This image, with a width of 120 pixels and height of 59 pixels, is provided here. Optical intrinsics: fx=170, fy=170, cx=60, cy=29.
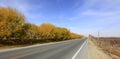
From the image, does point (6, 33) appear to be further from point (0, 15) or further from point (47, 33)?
point (47, 33)

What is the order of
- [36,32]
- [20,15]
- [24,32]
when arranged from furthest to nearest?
[36,32], [24,32], [20,15]

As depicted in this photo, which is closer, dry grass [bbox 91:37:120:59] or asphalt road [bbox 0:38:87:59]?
asphalt road [bbox 0:38:87:59]

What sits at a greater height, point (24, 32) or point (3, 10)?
point (3, 10)

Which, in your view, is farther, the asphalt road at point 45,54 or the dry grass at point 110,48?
the dry grass at point 110,48

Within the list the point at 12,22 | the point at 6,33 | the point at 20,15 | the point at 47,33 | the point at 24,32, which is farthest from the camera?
the point at 47,33

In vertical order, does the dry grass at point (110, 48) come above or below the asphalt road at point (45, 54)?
below

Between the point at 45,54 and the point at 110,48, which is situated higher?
the point at 45,54

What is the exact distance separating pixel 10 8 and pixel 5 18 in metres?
4.66

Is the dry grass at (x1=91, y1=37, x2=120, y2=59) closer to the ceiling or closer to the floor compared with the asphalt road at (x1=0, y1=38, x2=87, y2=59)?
closer to the floor

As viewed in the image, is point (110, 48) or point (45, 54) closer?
point (45, 54)

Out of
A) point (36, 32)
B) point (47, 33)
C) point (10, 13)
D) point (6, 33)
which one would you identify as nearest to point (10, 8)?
point (10, 13)

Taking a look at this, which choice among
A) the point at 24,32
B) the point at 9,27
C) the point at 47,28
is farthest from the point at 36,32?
the point at 9,27

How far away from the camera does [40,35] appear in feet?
219

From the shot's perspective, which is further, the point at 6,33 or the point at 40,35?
the point at 40,35
